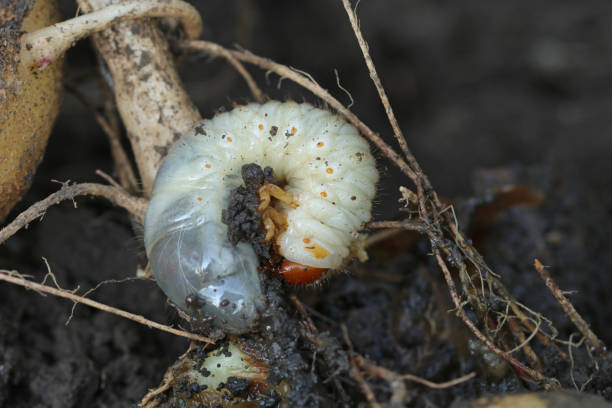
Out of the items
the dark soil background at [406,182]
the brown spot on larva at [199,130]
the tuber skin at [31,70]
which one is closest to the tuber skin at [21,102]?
the tuber skin at [31,70]

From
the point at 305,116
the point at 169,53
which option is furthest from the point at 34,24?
the point at 305,116

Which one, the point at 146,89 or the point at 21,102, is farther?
the point at 146,89

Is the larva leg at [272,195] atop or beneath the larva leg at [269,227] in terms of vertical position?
atop

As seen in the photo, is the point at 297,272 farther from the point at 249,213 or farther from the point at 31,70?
the point at 31,70

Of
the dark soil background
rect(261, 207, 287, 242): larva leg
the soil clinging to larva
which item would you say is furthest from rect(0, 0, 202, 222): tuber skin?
rect(261, 207, 287, 242): larva leg

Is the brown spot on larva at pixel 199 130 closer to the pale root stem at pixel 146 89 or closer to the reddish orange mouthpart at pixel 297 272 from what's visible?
the pale root stem at pixel 146 89

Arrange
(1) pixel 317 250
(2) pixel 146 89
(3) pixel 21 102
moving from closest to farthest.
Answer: (1) pixel 317 250, (3) pixel 21 102, (2) pixel 146 89

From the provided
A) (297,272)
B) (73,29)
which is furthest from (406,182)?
(73,29)
